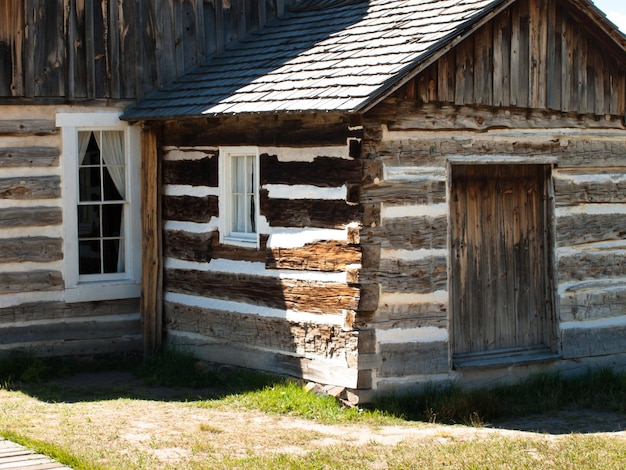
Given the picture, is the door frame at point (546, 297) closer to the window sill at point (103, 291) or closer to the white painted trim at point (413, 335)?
the white painted trim at point (413, 335)

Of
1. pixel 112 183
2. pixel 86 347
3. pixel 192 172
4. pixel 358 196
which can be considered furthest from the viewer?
pixel 112 183

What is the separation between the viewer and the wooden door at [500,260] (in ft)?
39.7

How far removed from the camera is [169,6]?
1423 cm

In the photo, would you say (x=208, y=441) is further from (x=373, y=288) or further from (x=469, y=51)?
(x=469, y=51)

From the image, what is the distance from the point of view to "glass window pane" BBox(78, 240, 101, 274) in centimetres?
1383

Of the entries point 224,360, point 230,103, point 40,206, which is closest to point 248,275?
point 224,360

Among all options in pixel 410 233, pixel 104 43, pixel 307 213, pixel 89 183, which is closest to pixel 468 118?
pixel 410 233

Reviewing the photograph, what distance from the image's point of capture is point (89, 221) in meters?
13.9

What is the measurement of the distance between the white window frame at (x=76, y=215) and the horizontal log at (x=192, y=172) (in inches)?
17.0

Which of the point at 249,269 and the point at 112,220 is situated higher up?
the point at 112,220

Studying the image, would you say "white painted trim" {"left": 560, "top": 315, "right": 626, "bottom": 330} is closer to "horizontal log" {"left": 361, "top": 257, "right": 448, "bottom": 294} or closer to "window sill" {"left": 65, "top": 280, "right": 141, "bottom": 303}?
"horizontal log" {"left": 361, "top": 257, "right": 448, "bottom": 294}

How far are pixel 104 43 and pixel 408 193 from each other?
4.70 meters

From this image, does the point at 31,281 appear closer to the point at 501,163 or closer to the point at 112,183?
the point at 112,183

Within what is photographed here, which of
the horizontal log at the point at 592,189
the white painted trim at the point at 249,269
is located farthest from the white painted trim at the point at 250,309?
the horizontal log at the point at 592,189
